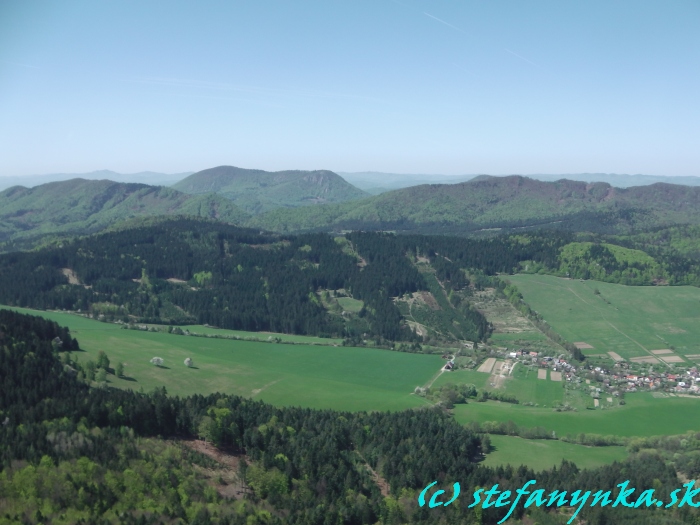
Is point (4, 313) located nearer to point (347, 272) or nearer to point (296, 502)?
point (296, 502)

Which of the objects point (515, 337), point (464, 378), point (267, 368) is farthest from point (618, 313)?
point (267, 368)

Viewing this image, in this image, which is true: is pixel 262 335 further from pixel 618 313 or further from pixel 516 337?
pixel 618 313

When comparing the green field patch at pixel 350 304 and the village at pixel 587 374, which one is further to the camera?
the green field patch at pixel 350 304

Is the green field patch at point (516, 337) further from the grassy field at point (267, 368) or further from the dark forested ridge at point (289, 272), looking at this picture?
the grassy field at point (267, 368)

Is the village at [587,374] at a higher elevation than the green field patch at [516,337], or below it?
below

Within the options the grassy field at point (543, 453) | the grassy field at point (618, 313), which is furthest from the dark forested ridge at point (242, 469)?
the grassy field at point (618, 313)

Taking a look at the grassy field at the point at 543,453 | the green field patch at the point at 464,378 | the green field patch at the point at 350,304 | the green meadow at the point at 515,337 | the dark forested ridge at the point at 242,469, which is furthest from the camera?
the green field patch at the point at 350,304
